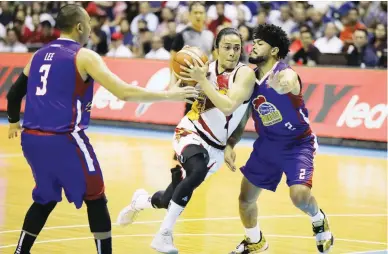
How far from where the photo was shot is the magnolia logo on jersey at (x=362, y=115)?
15.4 metres

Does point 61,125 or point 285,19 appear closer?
point 61,125

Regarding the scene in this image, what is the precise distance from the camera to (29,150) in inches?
259

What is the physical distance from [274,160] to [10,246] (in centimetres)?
243

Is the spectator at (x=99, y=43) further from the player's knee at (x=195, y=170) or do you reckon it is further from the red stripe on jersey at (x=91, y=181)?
the red stripe on jersey at (x=91, y=181)

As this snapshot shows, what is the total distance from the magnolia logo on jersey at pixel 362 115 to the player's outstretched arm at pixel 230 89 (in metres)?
8.20

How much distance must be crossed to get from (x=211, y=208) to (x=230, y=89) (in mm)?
3111

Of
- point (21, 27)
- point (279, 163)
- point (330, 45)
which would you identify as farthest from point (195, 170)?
point (21, 27)

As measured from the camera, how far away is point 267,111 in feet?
24.9

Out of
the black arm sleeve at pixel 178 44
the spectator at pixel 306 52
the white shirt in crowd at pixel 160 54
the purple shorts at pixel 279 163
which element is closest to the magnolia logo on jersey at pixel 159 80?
the white shirt in crowd at pixel 160 54

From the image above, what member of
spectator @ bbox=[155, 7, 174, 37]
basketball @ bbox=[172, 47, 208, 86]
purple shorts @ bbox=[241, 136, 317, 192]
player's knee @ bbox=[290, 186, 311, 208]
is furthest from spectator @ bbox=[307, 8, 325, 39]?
player's knee @ bbox=[290, 186, 311, 208]

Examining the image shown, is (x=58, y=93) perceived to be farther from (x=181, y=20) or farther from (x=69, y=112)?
(x=181, y=20)

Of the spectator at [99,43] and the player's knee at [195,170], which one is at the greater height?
the player's knee at [195,170]

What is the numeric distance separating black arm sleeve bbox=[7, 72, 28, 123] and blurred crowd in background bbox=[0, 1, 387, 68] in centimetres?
766

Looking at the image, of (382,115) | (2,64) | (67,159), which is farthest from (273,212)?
(2,64)
